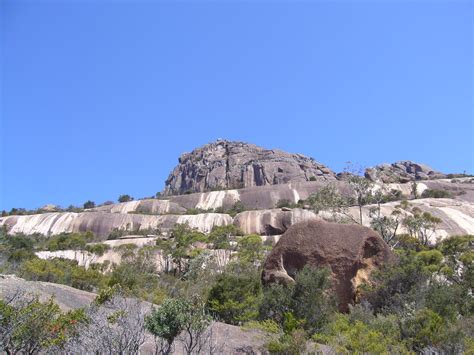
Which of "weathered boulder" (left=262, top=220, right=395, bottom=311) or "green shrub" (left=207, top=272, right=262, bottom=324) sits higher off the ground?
"weathered boulder" (left=262, top=220, right=395, bottom=311)

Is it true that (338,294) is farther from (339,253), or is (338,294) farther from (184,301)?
(184,301)

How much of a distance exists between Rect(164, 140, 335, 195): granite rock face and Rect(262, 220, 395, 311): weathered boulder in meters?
70.7

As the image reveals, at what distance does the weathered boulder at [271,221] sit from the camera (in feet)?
183

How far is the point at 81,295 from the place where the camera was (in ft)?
65.0

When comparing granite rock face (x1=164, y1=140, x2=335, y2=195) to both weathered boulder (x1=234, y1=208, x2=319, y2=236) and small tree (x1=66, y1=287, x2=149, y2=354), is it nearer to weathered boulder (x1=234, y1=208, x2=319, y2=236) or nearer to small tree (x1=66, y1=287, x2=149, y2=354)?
weathered boulder (x1=234, y1=208, x2=319, y2=236)

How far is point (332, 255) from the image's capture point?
2355cm

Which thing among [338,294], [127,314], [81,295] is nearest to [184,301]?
[127,314]

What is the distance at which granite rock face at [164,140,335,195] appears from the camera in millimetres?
102312

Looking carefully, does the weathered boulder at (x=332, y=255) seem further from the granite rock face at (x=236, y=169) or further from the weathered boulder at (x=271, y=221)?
the granite rock face at (x=236, y=169)

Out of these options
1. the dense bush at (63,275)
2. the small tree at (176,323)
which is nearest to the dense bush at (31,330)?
the small tree at (176,323)

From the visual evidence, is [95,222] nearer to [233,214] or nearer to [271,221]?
[233,214]

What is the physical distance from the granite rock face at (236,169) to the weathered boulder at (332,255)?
232ft

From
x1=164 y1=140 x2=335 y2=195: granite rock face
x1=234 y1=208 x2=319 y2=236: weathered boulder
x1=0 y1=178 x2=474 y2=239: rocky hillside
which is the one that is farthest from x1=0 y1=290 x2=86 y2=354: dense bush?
x1=164 y1=140 x2=335 y2=195: granite rock face

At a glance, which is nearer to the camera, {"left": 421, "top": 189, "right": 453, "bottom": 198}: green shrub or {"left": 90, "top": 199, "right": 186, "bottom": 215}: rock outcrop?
{"left": 421, "top": 189, "right": 453, "bottom": 198}: green shrub
